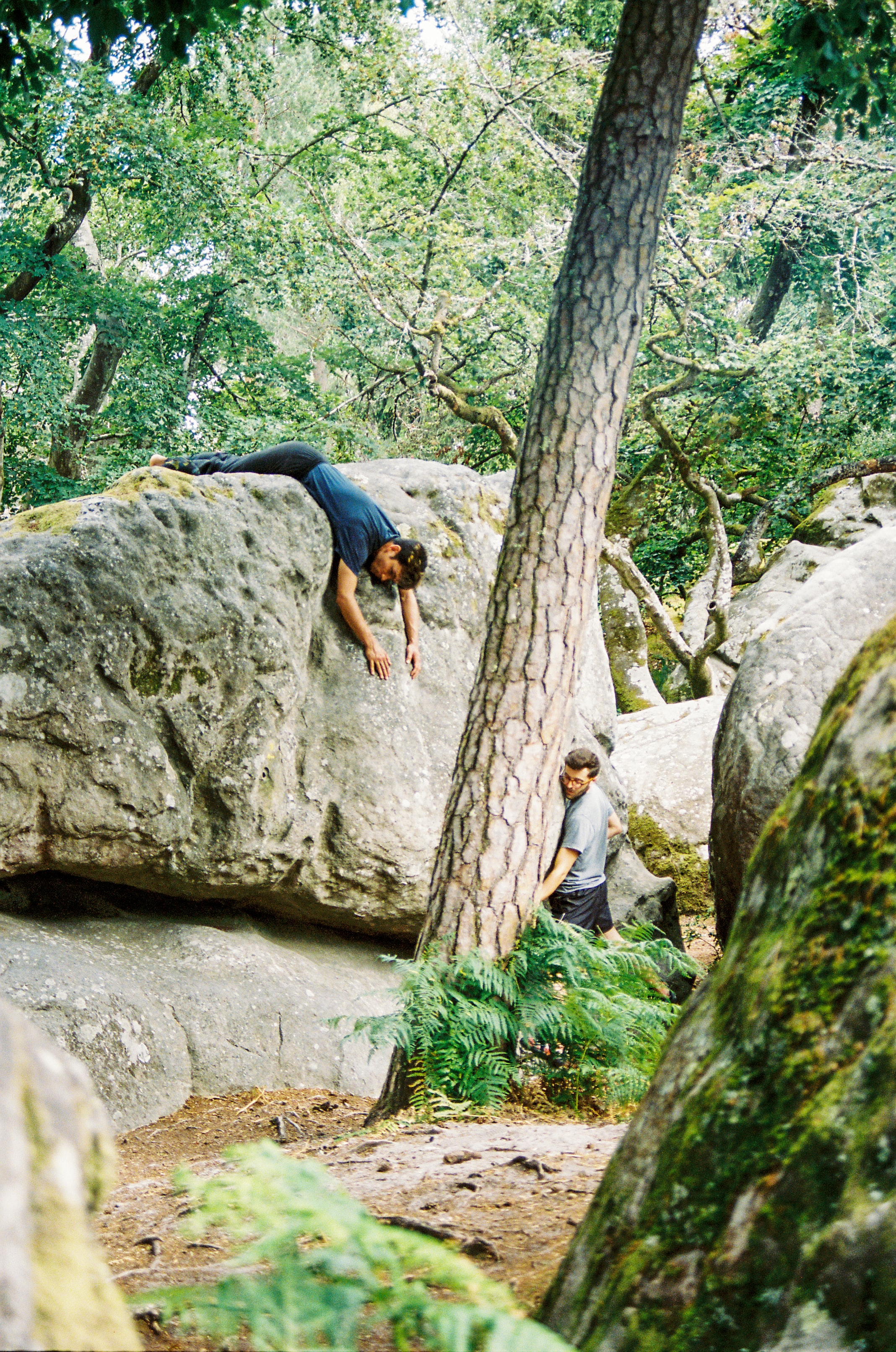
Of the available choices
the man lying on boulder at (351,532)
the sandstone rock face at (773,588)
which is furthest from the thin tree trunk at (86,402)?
the sandstone rock face at (773,588)

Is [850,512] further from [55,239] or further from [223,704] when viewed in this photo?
[55,239]

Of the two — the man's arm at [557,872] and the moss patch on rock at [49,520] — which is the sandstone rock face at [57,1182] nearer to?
the man's arm at [557,872]

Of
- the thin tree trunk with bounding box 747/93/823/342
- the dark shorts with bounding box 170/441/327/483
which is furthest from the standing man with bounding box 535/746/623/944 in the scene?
the thin tree trunk with bounding box 747/93/823/342

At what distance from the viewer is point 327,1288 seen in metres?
1.54

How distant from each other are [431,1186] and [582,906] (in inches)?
137

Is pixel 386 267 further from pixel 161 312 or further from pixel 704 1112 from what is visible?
pixel 704 1112

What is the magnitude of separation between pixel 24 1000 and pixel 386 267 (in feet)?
38.6

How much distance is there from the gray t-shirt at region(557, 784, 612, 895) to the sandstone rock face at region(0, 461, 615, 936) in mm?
1311

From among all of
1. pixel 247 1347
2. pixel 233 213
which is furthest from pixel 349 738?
pixel 233 213

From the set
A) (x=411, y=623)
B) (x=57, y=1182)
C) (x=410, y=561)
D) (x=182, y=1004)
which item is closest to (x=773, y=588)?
(x=411, y=623)

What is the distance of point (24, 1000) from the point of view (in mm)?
5684

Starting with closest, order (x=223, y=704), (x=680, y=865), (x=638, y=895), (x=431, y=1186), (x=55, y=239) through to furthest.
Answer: (x=431, y=1186) → (x=223, y=704) → (x=638, y=895) → (x=680, y=865) → (x=55, y=239)

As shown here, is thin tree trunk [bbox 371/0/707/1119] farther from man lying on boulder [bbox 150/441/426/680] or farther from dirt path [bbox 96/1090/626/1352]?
man lying on boulder [bbox 150/441/426/680]

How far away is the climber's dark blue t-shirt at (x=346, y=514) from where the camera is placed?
746cm
